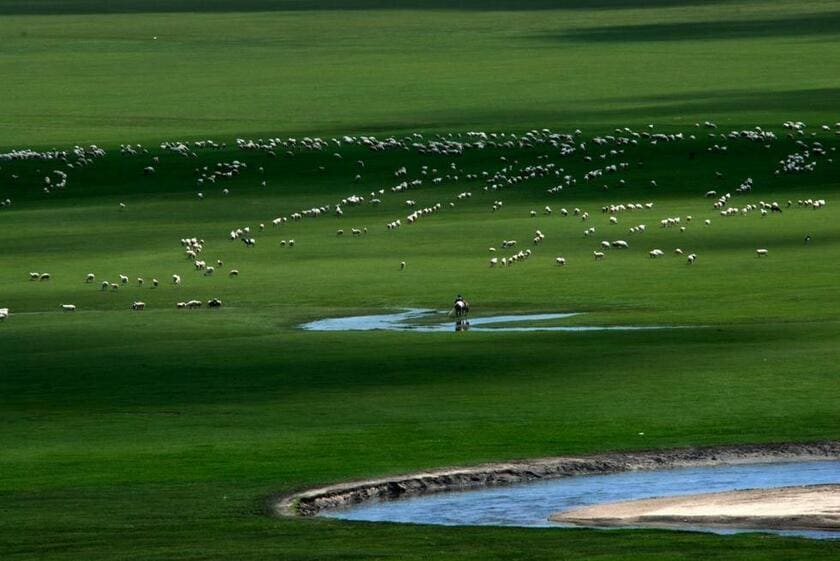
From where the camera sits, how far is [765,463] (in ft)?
104

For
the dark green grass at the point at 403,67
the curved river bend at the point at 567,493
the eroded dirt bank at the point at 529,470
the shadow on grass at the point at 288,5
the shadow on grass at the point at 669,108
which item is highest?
the shadow on grass at the point at 288,5

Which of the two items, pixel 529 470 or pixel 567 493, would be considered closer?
pixel 567 493

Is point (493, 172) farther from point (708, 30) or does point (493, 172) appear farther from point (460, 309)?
point (708, 30)

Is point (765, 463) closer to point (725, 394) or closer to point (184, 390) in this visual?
point (725, 394)

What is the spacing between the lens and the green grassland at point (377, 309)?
1155 inches

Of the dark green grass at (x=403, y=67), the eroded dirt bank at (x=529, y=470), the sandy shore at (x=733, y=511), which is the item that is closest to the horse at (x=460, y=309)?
the eroded dirt bank at (x=529, y=470)

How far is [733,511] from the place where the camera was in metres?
27.2

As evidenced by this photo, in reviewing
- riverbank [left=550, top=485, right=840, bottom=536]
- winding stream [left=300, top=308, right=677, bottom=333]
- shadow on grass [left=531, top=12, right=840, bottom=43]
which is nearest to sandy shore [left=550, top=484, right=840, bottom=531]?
riverbank [left=550, top=485, right=840, bottom=536]

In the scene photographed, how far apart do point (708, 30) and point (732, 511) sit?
110842 mm

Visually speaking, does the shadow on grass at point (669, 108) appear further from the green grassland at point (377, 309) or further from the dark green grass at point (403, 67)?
the green grassland at point (377, 309)

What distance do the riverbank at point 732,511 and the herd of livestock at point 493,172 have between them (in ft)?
94.2

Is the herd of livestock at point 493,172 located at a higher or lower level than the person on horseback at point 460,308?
higher

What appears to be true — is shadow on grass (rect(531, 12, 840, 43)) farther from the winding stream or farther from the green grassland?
the winding stream

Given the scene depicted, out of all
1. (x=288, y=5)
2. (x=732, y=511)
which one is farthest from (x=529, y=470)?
(x=288, y=5)
